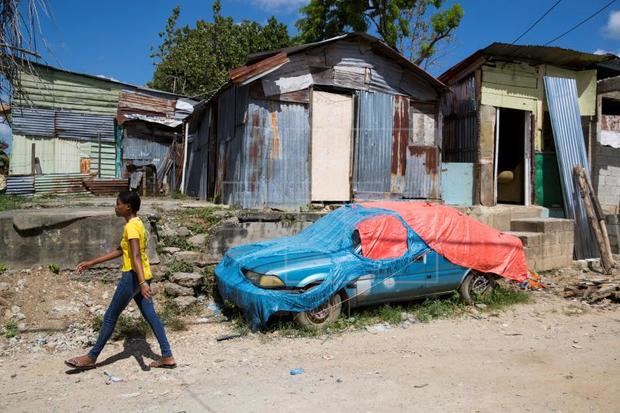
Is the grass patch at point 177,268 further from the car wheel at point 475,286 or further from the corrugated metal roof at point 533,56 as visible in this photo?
the corrugated metal roof at point 533,56

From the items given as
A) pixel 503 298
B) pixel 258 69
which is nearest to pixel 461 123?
pixel 258 69

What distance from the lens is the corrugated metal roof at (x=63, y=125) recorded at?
1566 centimetres

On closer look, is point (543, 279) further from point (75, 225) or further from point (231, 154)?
point (75, 225)

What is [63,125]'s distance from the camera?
16.2 meters

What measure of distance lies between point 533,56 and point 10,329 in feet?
41.8

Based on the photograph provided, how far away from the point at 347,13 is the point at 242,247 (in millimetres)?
13413

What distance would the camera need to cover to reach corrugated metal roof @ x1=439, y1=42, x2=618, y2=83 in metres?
11.6

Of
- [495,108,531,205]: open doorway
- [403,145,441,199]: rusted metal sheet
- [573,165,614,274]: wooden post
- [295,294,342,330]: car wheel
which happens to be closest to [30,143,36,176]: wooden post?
[403,145,441,199]: rusted metal sheet

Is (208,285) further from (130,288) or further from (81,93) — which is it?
(81,93)

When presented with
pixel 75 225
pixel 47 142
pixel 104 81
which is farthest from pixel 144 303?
pixel 104 81

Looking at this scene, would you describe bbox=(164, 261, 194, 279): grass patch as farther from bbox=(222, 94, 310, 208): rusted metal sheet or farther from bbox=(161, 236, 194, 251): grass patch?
bbox=(222, 94, 310, 208): rusted metal sheet

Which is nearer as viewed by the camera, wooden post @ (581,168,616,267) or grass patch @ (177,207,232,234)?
grass patch @ (177,207,232,234)

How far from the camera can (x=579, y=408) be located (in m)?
3.81

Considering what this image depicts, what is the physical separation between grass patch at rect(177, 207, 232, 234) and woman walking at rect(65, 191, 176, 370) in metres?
3.46
